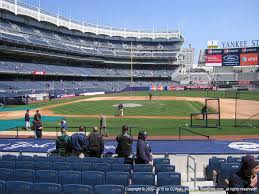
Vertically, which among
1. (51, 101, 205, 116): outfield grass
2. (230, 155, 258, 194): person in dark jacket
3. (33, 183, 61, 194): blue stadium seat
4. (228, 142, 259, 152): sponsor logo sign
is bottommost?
(228, 142, 259, 152): sponsor logo sign

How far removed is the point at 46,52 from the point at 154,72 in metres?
51.4

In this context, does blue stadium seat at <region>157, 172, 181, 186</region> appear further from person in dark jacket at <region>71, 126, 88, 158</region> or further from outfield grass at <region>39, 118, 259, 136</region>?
outfield grass at <region>39, 118, 259, 136</region>

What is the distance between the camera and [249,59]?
9206cm

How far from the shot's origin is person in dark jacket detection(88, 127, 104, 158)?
41.7 ft

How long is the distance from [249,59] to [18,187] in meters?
93.2

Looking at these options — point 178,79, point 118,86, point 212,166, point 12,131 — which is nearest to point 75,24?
point 118,86

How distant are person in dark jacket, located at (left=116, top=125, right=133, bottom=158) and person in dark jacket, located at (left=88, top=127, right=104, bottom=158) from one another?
3.58ft

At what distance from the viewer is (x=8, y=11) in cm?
7894

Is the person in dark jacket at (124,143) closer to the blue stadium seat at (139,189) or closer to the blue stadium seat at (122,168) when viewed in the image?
the blue stadium seat at (122,168)

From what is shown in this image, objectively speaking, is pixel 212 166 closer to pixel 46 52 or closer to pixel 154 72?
pixel 46 52

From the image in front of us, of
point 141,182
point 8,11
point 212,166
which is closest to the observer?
point 141,182

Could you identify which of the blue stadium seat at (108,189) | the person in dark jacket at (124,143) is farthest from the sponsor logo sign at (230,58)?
the blue stadium seat at (108,189)

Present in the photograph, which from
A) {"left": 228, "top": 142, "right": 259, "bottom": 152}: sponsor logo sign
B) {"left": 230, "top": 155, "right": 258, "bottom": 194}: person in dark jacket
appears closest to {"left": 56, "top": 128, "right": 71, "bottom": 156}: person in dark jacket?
{"left": 228, "top": 142, "right": 259, "bottom": 152}: sponsor logo sign

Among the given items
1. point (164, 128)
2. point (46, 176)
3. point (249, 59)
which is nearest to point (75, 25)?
point (249, 59)
